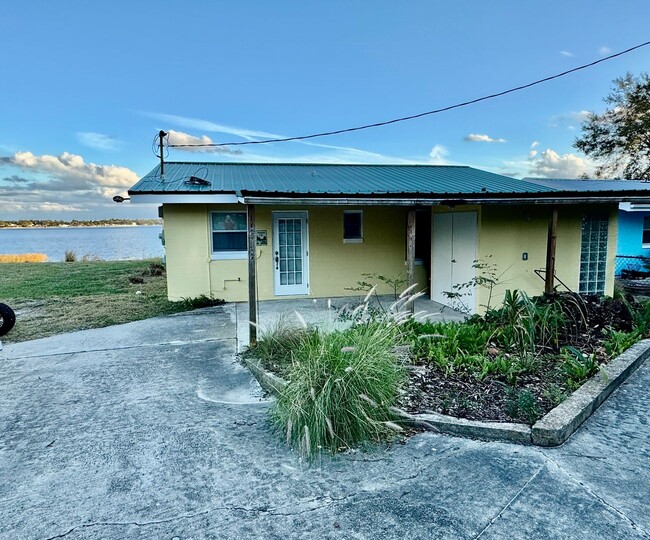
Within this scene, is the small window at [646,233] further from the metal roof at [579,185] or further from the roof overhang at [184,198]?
the roof overhang at [184,198]

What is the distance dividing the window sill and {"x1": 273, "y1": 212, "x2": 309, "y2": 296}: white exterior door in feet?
2.69

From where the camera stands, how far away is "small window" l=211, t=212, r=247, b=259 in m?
9.99

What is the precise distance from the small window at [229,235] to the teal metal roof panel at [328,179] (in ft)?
2.48

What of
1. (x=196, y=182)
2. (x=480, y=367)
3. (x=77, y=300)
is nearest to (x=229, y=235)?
(x=196, y=182)

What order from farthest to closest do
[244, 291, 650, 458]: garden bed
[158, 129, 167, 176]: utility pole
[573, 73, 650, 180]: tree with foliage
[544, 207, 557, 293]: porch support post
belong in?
[573, 73, 650, 180]: tree with foliage → [158, 129, 167, 176]: utility pole → [544, 207, 557, 293]: porch support post → [244, 291, 650, 458]: garden bed

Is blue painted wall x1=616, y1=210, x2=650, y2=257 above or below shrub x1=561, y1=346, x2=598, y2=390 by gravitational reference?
above

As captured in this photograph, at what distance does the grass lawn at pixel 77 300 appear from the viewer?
838cm

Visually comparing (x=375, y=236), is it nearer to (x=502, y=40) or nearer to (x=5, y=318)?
(x=502, y=40)

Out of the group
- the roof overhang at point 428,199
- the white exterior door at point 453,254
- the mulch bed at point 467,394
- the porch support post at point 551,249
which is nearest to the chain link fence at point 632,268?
the roof overhang at point 428,199

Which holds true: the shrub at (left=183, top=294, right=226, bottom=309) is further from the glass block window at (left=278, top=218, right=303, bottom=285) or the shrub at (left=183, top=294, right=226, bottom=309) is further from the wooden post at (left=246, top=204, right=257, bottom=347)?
the wooden post at (left=246, top=204, right=257, bottom=347)

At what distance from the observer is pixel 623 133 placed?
25969 millimetres

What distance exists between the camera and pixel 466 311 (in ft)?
28.1

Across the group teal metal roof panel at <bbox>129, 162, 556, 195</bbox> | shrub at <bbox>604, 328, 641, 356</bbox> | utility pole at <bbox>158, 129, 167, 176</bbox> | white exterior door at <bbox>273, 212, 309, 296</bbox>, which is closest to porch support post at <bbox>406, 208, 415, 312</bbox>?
teal metal roof panel at <bbox>129, 162, 556, 195</bbox>

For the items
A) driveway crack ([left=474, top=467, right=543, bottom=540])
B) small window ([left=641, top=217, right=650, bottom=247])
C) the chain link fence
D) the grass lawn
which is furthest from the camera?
small window ([left=641, top=217, right=650, bottom=247])
